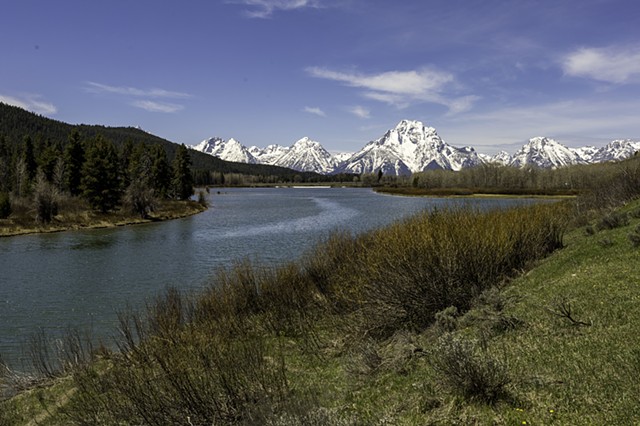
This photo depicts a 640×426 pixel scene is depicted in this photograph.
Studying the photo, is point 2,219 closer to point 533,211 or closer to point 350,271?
point 350,271

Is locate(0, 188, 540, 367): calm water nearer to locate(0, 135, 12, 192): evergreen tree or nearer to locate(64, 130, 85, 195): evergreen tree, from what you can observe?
locate(64, 130, 85, 195): evergreen tree

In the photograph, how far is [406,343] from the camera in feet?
36.7

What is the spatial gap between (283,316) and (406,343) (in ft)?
23.3

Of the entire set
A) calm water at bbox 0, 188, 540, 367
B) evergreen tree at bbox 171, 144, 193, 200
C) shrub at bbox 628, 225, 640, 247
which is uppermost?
evergreen tree at bbox 171, 144, 193, 200

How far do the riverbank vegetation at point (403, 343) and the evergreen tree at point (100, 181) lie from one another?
2355 inches

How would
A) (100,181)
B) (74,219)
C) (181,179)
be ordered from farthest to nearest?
1. (181,179)
2. (100,181)
3. (74,219)

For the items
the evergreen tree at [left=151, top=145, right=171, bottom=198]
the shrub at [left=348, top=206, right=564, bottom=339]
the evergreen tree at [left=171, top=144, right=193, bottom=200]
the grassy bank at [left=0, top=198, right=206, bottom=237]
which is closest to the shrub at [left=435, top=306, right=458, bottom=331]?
the shrub at [left=348, top=206, right=564, bottom=339]

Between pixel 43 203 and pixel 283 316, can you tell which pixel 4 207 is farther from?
pixel 283 316

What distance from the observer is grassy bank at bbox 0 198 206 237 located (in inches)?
2192

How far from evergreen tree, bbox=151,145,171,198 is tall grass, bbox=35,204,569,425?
79.8 metres

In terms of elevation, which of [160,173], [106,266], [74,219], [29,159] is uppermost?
[29,159]

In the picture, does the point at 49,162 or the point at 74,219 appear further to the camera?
the point at 49,162

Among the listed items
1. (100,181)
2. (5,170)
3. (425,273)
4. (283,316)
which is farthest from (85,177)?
(425,273)

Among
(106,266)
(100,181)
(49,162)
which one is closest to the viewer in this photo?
(106,266)
